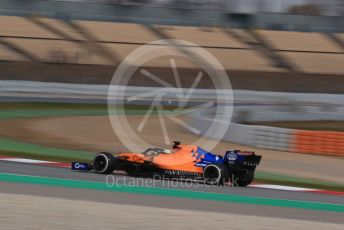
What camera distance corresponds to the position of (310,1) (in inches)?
1801

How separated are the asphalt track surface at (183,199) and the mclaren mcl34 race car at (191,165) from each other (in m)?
0.12

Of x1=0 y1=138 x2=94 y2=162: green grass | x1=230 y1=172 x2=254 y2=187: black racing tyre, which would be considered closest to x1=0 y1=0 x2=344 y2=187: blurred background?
x1=0 y1=138 x2=94 y2=162: green grass

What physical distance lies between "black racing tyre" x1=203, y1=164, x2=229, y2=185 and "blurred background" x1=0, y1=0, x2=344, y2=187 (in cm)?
215

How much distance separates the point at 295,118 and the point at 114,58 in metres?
16.2

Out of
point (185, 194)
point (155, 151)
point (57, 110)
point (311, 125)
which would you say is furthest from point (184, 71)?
point (185, 194)

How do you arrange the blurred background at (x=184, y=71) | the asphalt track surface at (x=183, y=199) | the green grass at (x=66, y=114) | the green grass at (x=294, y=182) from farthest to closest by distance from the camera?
the blurred background at (x=184, y=71) → the green grass at (x=66, y=114) → the green grass at (x=294, y=182) → the asphalt track surface at (x=183, y=199)

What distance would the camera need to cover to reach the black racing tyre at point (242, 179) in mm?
9195

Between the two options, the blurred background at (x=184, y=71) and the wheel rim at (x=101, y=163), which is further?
the blurred background at (x=184, y=71)

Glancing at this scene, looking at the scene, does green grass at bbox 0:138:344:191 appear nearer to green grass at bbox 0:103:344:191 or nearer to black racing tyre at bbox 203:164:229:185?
green grass at bbox 0:103:344:191

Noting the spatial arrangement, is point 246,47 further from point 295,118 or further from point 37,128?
point 37,128

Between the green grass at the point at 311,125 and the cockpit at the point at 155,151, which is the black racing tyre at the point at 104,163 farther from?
the green grass at the point at 311,125

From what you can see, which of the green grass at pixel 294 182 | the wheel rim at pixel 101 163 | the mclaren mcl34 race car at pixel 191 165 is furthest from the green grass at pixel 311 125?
the wheel rim at pixel 101 163

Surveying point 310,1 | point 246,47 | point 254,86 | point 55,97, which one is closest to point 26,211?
point 55,97

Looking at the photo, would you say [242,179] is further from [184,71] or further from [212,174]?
[184,71]
